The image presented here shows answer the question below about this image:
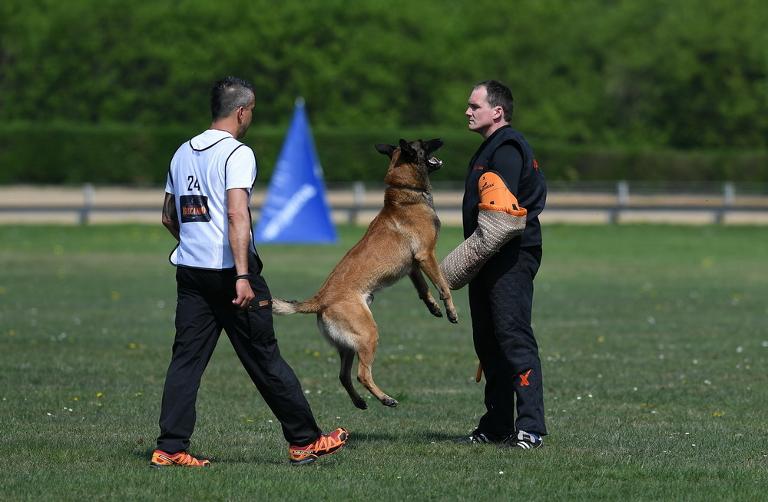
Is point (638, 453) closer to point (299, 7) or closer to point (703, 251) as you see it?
point (703, 251)

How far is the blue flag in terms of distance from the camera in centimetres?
2811

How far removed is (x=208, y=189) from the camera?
21.5 feet

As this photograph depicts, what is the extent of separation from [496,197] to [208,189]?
1658 mm

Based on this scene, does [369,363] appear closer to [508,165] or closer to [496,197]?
[496,197]

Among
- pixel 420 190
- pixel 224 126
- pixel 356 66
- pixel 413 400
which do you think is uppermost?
pixel 356 66

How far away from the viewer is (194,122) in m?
53.1

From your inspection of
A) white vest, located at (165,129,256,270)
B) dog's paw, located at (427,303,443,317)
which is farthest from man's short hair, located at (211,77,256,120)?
dog's paw, located at (427,303,443,317)

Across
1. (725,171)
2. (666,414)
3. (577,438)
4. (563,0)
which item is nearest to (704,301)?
(666,414)

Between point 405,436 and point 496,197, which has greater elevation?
point 496,197

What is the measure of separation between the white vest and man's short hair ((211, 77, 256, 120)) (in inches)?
4.6

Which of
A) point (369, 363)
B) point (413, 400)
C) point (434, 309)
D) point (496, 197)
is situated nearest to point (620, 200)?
point (413, 400)

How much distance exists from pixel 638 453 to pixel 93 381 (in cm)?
498

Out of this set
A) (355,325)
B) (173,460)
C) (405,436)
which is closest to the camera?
(173,460)

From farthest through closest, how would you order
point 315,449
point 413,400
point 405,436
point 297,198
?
point 297,198 < point 413,400 < point 405,436 < point 315,449
